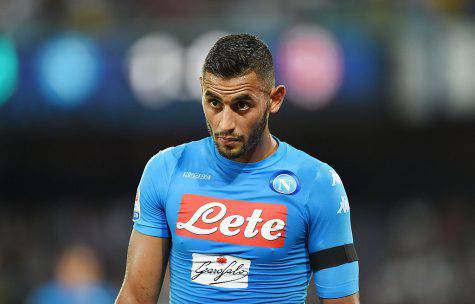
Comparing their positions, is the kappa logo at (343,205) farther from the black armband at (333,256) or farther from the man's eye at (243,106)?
the man's eye at (243,106)

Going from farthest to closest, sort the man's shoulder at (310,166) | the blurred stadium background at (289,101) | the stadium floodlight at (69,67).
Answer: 1. the stadium floodlight at (69,67)
2. the blurred stadium background at (289,101)
3. the man's shoulder at (310,166)

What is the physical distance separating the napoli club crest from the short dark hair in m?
0.44

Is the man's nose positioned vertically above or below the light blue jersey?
above

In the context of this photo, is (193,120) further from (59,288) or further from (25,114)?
(59,288)

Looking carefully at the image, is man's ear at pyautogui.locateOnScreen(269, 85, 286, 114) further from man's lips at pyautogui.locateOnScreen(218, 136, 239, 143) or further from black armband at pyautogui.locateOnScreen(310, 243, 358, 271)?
black armband at pyautogui.locateOnScreen(310, 243, 358, 271)

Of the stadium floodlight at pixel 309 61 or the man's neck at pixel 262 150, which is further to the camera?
the stadium floodlight at pixel 309 61

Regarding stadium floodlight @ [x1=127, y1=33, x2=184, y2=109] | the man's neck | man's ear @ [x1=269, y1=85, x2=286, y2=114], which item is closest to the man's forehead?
man's ear @ [x1=269, y1=85, x2=286, y2=114]

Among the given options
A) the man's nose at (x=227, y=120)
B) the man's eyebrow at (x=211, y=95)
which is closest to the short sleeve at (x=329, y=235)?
the man's nose at (x=227, y=120)

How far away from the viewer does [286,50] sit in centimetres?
1090

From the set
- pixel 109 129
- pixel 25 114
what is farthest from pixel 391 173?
pixel 25 114

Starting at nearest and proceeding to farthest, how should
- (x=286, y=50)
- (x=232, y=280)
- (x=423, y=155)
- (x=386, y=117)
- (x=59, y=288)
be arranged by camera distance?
(x=232, y=280) < (x=59, y=288) < (x=286, y=50) < (x=386, y=117) < (x=423, y=155)

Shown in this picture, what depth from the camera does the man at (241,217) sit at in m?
3.90

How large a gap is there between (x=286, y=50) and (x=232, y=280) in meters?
7.25

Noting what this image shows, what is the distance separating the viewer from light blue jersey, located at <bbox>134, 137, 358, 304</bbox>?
3941mm
